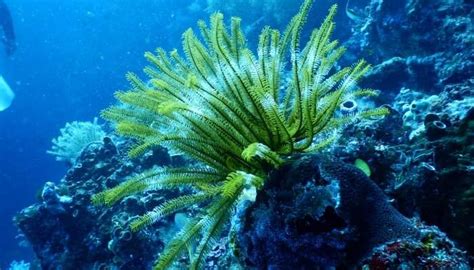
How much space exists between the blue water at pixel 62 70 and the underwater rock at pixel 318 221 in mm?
21971

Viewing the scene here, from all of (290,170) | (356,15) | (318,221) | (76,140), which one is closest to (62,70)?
(76,140)

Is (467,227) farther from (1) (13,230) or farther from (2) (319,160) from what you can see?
(1) (13,230)

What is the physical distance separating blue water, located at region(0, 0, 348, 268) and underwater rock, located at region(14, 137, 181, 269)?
17.7 meters

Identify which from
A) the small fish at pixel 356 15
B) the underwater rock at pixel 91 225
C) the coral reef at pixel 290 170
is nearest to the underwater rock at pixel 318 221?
the coral reef at pixel 290 170

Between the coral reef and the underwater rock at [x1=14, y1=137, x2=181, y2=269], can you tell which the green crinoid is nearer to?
the coral reef

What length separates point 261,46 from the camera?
342 cm

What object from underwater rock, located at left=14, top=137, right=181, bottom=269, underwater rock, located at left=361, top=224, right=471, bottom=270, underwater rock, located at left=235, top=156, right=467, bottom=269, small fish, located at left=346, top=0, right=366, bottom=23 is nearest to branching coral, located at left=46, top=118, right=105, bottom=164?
underwater rock, located at left=14, top=137, right=181, bottom=269

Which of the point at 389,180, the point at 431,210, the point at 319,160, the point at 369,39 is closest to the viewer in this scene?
the point at 319,160

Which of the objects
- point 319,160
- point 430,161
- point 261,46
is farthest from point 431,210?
point 261,46

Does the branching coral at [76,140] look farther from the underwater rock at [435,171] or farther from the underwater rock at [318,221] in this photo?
A: the underwater rock at [318,221]

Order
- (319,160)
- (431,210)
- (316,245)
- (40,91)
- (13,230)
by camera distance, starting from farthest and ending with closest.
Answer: (40,91) → (13,230) → (431,210) → (319,160) → (316,245)

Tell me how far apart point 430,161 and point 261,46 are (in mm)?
1914

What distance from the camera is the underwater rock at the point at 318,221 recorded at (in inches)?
94.9

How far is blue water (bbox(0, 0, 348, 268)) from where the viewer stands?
29.2 metres
